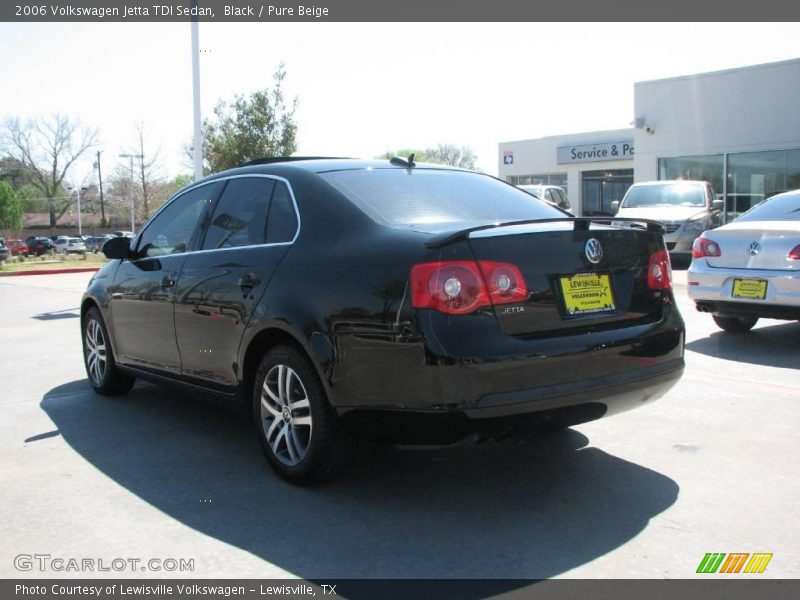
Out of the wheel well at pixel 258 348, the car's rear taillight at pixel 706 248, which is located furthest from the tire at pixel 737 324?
the wheel well at pixel 258 348

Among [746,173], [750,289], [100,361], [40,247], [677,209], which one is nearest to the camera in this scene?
[100,361]

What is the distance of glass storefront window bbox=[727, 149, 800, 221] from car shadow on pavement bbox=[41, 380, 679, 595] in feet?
65.7

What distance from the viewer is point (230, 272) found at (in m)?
4.46

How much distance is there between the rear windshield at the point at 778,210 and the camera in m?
7.65

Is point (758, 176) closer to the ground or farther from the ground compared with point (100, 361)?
farther from the ground

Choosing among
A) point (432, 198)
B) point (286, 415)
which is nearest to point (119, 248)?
point (286, 415)

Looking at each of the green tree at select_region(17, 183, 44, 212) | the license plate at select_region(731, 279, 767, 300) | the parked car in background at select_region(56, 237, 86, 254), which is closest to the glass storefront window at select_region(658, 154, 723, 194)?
the license plate at select_region(731, 279, 767, 300)

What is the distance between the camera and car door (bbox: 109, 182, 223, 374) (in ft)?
16.6

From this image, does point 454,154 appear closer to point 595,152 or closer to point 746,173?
point 595,152

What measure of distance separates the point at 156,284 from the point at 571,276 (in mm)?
2866

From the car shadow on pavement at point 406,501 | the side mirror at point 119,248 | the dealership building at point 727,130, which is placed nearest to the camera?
the car shadow on pavement at point 406,501

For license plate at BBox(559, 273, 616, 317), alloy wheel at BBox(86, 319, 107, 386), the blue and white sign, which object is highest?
the blue and white sign

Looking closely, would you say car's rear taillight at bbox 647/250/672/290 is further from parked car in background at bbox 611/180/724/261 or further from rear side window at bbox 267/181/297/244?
parked car in background at bbox 611/180/724/261

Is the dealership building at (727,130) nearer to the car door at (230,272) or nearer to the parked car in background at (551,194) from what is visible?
the parked car in background at (551,194)
